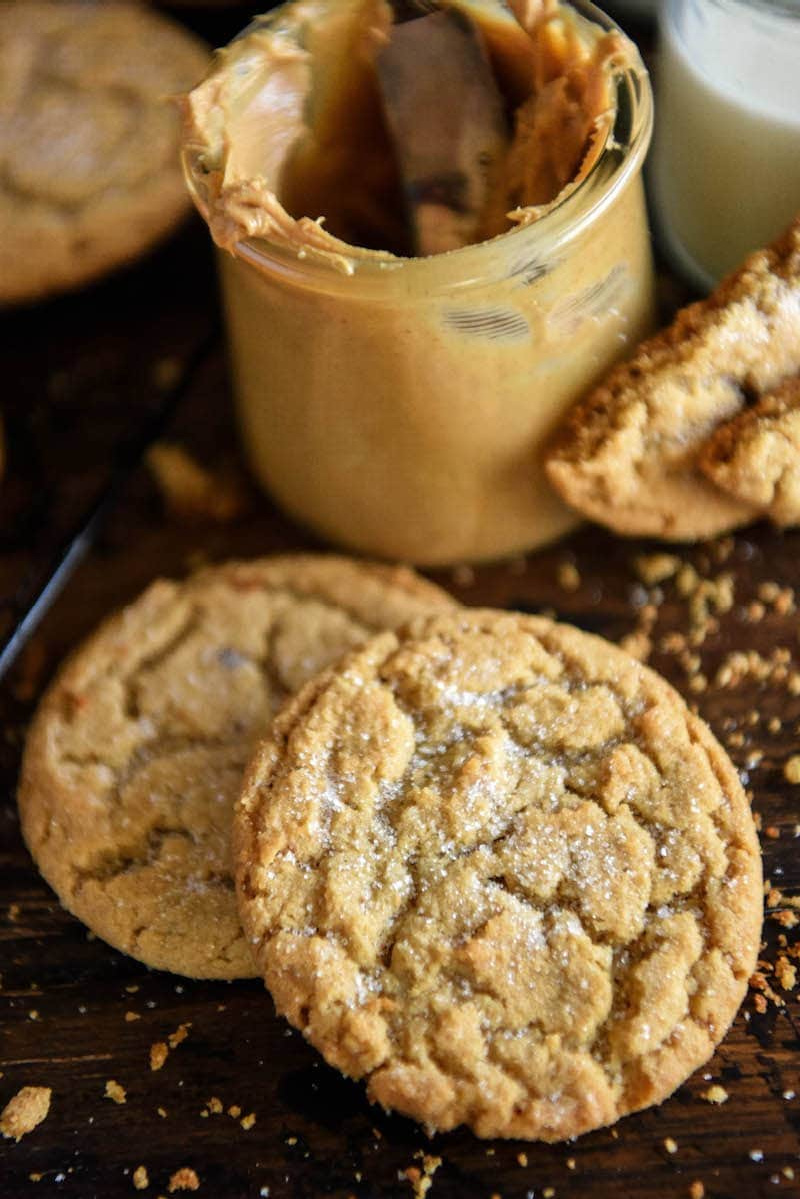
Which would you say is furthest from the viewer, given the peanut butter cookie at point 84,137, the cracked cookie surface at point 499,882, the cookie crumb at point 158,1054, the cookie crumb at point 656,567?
the peanut butter cookie at point 84,137

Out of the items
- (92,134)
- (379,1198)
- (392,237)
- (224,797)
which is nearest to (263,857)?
(224,797)

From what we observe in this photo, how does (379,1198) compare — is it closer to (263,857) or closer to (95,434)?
(263,857)

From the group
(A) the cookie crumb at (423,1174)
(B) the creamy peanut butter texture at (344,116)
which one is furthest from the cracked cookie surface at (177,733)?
(B) the creamy peanut butter texture at (344,116)

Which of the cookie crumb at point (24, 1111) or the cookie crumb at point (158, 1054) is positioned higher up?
the cookie crumb at point (158, 1054)

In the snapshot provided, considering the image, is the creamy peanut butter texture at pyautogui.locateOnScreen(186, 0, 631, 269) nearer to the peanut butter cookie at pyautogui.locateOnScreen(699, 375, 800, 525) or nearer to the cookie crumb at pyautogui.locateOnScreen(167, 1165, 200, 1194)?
the peanut butter cookie at pyautogui.locateOnScreen(699, 375, 800, 525)

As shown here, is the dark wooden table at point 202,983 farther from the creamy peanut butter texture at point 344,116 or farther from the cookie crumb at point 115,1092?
the creamy peanut butter texture at point 344,116

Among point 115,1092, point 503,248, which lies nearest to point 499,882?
point 115,1092
